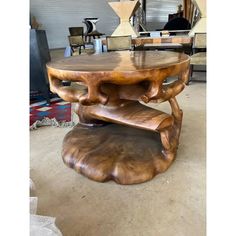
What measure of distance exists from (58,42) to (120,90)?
597 centimetres

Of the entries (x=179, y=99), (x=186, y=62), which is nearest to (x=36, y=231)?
(x=186, y=62)

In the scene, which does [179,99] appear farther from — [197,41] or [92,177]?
[92,177]

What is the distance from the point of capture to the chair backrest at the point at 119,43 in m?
3.66

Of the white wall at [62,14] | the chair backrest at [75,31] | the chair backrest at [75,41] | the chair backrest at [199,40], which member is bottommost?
the chair backrest at [199,40]

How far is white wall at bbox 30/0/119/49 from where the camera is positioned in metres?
6.52

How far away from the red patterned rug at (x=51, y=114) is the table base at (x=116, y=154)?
22.5 inches

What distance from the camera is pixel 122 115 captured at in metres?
1.53

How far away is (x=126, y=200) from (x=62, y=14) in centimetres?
678

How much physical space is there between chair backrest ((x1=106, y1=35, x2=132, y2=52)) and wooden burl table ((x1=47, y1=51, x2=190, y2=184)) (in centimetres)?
216

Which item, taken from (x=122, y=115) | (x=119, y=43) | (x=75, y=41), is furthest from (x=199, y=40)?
(x=75, y=41)

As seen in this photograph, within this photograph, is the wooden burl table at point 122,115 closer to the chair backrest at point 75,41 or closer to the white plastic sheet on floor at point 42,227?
the white plastic sheet on floor at point 42,227

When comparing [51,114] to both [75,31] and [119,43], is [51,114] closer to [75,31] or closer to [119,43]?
[119,43]

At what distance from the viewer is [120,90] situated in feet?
5.23

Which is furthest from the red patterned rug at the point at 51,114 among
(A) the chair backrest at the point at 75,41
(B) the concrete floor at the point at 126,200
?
(A) the chair backrest at the point at 75,41
